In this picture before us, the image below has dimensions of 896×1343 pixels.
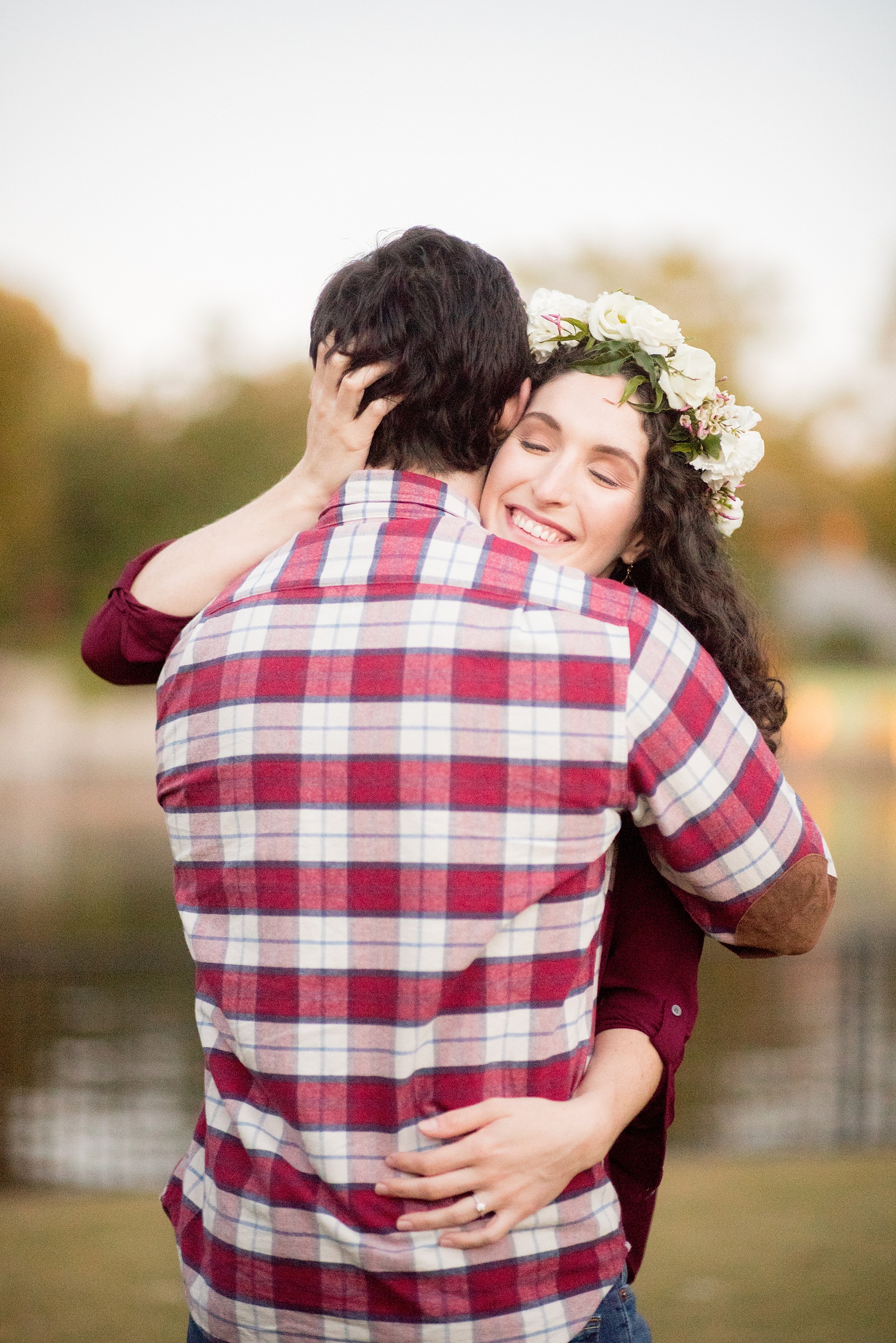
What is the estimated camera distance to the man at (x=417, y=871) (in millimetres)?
1246

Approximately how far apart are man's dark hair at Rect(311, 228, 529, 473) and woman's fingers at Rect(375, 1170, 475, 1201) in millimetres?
777

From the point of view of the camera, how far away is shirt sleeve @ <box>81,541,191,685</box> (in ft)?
5.40

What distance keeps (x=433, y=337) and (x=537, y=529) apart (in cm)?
43

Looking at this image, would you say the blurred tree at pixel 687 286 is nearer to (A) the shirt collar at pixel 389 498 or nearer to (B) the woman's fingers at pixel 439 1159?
(A) the shirt collar at pixel 389 498

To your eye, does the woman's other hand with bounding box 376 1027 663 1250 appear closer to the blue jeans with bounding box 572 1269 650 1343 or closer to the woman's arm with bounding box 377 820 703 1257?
the woman's arm with bounding box 377 820 703 1257

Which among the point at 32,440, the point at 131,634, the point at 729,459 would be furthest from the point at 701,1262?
the point at 32,440

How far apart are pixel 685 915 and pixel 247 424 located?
15.0 m

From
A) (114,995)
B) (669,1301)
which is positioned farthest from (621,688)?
(114,995)

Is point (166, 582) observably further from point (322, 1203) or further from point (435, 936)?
point (322, 1203)

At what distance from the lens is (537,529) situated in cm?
181

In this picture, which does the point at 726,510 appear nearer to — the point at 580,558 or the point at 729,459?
the point at 729,459

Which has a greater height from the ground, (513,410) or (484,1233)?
(513,410)

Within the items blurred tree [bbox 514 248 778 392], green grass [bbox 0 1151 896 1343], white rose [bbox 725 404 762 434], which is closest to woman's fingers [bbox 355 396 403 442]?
white rose [bbox 725 404 762 434]

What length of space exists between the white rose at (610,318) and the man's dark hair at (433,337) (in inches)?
17.0
